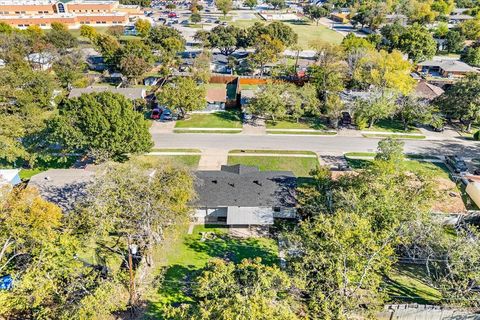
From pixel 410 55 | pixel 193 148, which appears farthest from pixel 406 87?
pixel 193 148

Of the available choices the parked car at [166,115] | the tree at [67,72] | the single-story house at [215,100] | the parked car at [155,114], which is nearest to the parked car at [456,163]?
the single-story house at [215,100]

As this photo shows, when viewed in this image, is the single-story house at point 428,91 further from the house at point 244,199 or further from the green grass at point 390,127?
the house at point 244,199

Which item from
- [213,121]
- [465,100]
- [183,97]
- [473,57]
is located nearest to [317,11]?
[473,57]

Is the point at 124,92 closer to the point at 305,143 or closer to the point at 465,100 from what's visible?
the point at 305,143

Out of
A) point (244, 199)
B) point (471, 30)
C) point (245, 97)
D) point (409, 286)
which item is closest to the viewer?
point (409, 286)

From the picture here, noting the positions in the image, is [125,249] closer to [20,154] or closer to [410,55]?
[20,154]

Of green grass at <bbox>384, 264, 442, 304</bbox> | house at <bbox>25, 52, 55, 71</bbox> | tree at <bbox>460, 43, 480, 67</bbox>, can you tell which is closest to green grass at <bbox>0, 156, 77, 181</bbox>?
green grass at <bbox>384, 264, 442, 304</bbox>
